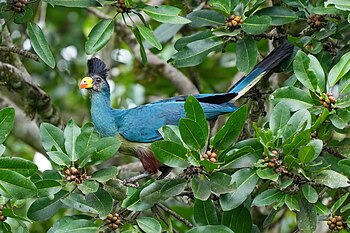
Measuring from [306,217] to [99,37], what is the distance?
116 cm

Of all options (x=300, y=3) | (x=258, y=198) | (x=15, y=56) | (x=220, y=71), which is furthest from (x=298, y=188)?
(x=220, y=71)

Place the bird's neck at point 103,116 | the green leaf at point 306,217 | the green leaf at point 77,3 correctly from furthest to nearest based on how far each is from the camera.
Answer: the bird's neck at point 103,116, the green leaf at point 77,3, the green leaf at point 306,217

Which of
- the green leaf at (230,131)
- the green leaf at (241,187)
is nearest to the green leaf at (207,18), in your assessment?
the green leaf at (230,131)

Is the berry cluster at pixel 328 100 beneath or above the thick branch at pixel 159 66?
above

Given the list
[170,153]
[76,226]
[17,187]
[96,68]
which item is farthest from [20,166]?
[96,68]

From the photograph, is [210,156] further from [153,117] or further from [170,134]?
[153,117]

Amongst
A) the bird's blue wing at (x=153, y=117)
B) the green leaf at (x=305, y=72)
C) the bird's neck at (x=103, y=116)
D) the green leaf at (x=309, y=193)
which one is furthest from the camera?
the bird's neck at (x=103, y=116)

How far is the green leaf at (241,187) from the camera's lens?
108 inches

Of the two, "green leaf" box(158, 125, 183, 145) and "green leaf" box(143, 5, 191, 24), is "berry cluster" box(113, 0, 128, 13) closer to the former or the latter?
"green leaf" box(143, 5, 191, 24)

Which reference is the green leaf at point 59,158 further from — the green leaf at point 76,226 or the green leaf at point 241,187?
the green leaf at point 241,187

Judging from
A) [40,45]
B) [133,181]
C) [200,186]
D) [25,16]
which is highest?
[25,16]

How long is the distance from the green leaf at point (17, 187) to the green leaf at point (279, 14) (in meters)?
1.45

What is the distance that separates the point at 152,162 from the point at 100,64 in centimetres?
60

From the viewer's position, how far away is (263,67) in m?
3.75
